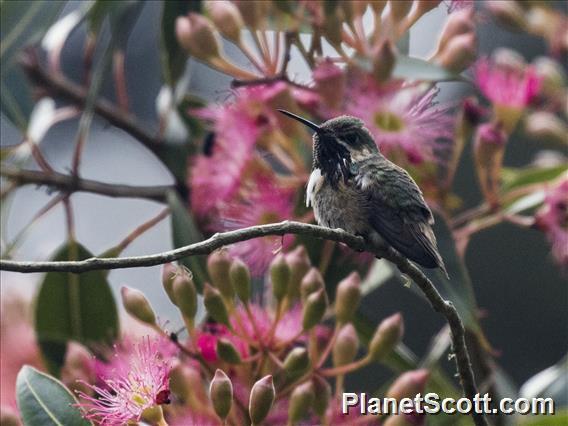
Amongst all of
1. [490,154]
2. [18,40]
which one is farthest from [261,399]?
[18,40]

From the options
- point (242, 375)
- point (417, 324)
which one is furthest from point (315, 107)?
point (417, 324)

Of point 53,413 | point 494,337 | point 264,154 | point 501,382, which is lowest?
point 494,337

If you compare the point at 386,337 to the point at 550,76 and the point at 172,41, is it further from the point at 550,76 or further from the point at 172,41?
the point at 550,76

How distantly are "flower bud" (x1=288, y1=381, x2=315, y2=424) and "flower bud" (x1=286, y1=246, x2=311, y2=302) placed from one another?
16cm

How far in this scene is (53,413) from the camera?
4.25 feet

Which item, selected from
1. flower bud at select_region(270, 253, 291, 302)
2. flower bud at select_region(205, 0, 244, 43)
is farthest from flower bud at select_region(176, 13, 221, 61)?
flower bud at select_region(270, 253, 291, 302)

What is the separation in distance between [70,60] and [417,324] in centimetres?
188

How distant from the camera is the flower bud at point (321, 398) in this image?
1452mm

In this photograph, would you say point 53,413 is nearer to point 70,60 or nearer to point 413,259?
point 413,259

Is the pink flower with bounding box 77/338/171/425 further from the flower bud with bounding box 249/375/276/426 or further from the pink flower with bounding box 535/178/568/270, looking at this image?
the pink flower with bounding box 535/178/568/270

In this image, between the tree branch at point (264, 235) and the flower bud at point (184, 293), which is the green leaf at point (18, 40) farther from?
the tree branch at point (264, 235)

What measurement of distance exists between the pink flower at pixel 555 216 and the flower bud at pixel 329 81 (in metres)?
0.43

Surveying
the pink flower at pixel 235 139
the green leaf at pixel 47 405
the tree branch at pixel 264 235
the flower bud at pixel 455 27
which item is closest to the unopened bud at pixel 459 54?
the flower bud at pixel 455 27

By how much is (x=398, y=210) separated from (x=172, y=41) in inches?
34.0
